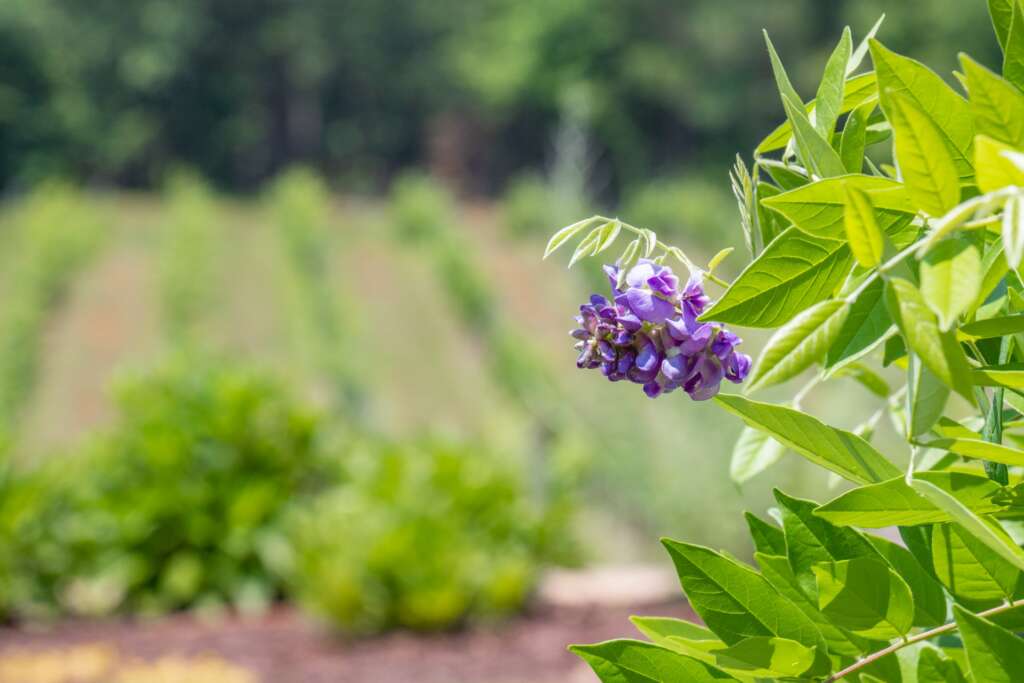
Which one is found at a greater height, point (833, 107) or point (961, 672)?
point (833, 107)

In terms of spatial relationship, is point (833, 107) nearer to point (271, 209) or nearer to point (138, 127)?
point (271, 209)

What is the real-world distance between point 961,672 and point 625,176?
25.1 meters

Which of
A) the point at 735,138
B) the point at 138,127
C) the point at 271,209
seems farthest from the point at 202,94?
the point at 735,138

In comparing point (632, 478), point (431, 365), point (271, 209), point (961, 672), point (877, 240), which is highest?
point (271, 209)

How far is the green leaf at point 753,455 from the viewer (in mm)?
672

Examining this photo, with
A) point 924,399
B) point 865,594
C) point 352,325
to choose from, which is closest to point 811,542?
point 865,594

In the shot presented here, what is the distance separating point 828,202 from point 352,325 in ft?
50.0

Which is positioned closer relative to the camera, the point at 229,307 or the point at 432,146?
the point at 229,307

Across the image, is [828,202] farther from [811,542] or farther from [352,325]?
[352,325]

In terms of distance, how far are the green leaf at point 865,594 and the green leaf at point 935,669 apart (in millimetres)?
19

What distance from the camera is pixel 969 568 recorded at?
18.6 inches

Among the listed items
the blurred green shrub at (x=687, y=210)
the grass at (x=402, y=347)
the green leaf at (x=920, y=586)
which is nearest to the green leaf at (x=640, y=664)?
the green leaf at (x=920, y=586)

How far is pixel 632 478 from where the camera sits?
Result: 7375 millimetres

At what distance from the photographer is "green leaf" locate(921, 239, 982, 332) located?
0.33m
